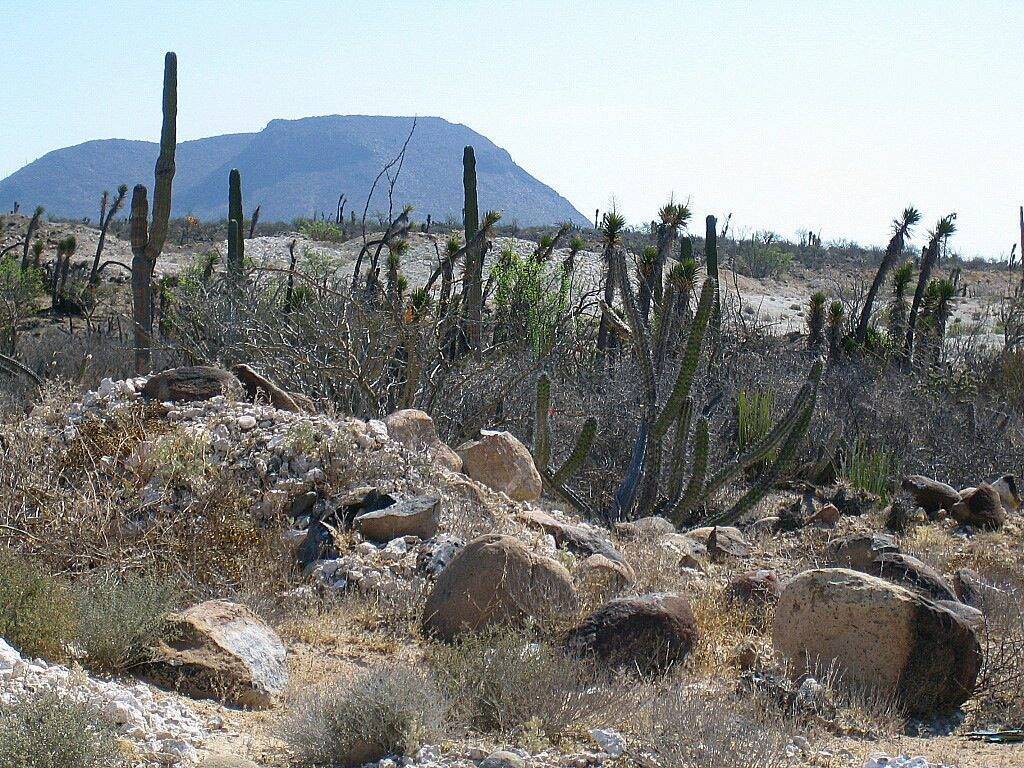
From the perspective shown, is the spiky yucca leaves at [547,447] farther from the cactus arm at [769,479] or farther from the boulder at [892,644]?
the boulder at [892,644]

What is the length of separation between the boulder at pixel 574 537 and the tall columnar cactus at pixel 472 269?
377 centimetres

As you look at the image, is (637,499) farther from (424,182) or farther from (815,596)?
(424,182)

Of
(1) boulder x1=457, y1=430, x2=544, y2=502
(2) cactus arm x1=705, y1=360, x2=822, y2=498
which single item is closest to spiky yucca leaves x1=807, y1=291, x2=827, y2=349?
(2) cactus arm x1=705, y1=360, x2=822, y2=498

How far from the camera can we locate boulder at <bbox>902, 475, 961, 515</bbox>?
42.1 ft

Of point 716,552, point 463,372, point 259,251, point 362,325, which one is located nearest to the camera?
point 716,552

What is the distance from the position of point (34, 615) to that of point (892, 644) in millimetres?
3765

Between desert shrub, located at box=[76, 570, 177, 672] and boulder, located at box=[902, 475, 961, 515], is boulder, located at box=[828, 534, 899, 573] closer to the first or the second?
desert shrub, located at box=[76, 570, 177, 672]

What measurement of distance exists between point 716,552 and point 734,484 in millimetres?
5775

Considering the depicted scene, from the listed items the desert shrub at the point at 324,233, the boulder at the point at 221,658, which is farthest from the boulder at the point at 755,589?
the desert shrub at the point at 324,233

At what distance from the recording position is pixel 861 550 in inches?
320

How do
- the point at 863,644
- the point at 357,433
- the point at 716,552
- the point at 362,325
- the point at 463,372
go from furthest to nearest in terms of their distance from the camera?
the point at 463,372 → the point at 362,325 → the point at 716,552 → the point at 357,433 → the point at 863,644

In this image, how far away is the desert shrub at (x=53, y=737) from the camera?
3.58 metres

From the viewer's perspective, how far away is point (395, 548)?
7016 millimetres

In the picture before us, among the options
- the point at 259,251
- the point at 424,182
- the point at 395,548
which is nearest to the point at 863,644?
the point at 395,548
